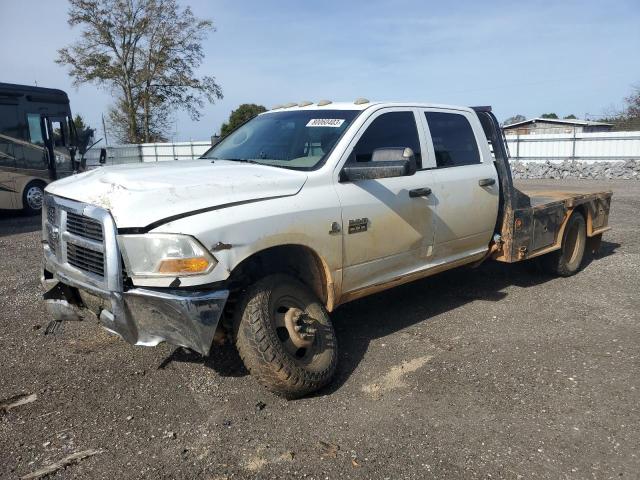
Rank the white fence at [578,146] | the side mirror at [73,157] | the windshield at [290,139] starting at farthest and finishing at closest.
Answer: the white fence at [578,146] < the side mirror at [73,157] < the windshield at [290,139]

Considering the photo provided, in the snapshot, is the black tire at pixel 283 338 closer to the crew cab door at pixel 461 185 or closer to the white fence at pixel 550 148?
the crew cab door at pixel 461 185

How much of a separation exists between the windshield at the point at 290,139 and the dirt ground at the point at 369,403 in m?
1.60

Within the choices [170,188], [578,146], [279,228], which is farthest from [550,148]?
[170,188]

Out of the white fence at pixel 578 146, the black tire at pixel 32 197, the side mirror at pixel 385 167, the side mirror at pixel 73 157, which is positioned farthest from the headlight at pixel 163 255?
the white fence at pixel 578 146

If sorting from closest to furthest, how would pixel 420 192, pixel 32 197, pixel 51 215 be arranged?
pixel 51 215 → pixel 420 192 → pixel 32 197

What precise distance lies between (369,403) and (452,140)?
8.89 feet

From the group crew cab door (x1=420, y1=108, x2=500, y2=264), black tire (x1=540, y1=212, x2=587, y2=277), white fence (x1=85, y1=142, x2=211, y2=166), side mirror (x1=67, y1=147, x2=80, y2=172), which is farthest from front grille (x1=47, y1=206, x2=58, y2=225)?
white fence (x1=85, y1=142, x2=211, y2=166)

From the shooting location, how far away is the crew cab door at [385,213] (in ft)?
13.2

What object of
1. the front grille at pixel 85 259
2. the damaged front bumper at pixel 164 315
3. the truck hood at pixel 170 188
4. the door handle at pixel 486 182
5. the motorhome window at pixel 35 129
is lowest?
the damaged front bumper at pixel 164 315

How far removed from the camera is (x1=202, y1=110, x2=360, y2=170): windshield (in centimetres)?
418

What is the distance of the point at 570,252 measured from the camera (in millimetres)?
6762

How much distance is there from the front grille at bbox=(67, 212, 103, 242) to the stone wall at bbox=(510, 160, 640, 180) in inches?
883

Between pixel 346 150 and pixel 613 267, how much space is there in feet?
15.8

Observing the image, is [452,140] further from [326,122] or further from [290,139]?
[290,139]
